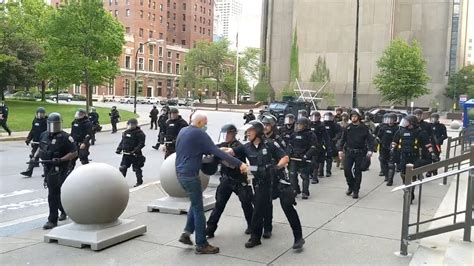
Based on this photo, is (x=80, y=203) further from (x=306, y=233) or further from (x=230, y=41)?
(x=230, y=41)

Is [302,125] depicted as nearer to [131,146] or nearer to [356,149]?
[356,149]

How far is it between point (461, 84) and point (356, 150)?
225ft

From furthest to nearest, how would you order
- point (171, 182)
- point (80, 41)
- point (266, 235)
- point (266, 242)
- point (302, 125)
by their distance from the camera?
point (80, 41) < point (302, 125) < point (171, 182) < point (266, 235) < point (266, 242)

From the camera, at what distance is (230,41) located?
84.8 meters

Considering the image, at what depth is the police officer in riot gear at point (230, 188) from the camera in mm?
6805

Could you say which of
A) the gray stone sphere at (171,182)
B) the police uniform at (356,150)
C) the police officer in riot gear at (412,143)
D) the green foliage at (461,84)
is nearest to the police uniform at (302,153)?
the police uniform at (356,150)

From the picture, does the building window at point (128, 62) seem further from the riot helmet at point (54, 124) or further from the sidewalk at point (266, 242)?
the riot helmet at point (54, 124)

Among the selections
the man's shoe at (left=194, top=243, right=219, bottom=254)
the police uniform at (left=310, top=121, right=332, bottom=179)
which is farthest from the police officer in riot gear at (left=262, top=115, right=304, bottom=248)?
the police uniform at (left=310, top=121, right=332, bottom=179)

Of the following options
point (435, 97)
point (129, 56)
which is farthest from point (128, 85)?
point (435, 97)

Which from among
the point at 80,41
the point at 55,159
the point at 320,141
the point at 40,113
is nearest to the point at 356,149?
the point at 320,141

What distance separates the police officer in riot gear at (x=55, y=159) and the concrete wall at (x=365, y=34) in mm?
59797

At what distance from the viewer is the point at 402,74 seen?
50.8 metres

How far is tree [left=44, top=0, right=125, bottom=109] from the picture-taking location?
110 ft

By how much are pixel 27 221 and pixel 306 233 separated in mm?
4632
